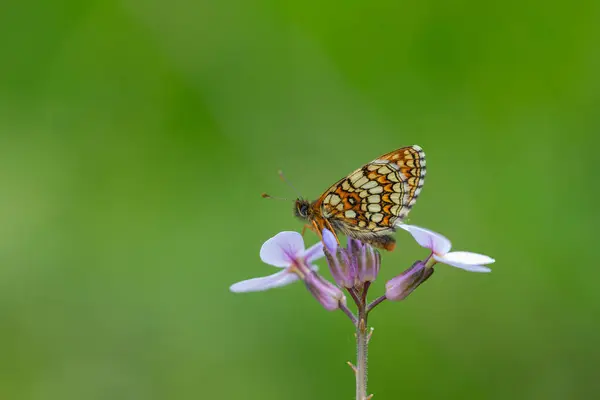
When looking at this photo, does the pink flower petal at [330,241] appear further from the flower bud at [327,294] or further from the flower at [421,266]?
the flower at [421,266]

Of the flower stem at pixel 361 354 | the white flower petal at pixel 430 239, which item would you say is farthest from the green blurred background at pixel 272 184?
the flower stem at pixel 361 354

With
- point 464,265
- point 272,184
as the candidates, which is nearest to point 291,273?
point 464,265

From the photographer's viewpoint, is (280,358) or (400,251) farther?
(400,251)

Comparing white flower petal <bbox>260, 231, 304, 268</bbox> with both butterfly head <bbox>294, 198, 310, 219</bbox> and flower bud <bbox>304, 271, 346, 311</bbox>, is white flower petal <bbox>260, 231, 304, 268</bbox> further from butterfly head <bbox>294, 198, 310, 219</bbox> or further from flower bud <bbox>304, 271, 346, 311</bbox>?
butterfly head <bbox>294, 198, 310, 219</bbox>

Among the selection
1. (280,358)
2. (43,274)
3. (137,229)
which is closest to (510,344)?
(280,358)

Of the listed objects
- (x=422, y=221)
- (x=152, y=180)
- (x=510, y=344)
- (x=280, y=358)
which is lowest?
(x=510, y=344)

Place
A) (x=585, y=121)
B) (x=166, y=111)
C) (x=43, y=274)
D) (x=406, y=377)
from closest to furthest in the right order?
(x=406, y=377)
(x=43, y=274)
(x=585, y=121)
(x=166, y=111)

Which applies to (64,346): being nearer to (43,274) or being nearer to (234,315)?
(43,274)
